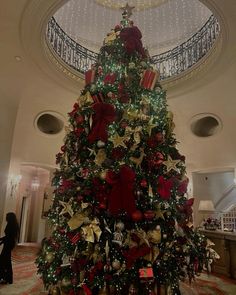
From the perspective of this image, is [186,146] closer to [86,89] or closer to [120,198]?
[86,89]

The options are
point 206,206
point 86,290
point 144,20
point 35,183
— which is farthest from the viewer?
point 35,183

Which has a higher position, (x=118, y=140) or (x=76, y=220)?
(x=118, y=140)

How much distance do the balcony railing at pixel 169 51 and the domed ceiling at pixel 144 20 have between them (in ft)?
2.10

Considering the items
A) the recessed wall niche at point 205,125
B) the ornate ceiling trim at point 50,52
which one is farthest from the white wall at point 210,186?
the ornate ceiling trim at point 50,52

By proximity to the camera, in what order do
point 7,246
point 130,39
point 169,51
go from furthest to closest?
point 169,51 → point 7,246 → point 130,39

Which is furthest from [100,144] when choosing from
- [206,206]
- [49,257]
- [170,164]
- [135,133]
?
[206,206]

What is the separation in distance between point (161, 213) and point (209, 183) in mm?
5734

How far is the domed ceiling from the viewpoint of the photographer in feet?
22.6

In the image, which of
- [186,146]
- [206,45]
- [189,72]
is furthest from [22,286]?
[206,45]

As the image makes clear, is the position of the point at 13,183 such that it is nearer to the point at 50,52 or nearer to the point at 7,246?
the point at 7,246

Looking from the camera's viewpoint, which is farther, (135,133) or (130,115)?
(130,115)

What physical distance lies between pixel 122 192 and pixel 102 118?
94 centimetres

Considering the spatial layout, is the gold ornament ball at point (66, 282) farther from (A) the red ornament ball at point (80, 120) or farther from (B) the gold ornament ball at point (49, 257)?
(A) the red ornament ball at point (80, 120)

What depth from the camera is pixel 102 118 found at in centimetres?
303
